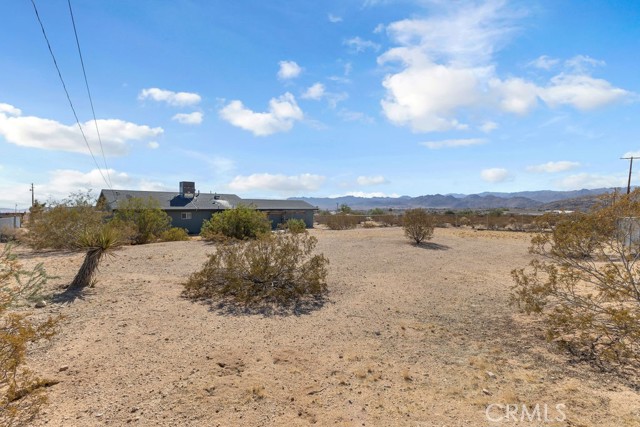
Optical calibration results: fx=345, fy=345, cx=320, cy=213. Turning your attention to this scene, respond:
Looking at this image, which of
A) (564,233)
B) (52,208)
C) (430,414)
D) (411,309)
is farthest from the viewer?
(52,208)

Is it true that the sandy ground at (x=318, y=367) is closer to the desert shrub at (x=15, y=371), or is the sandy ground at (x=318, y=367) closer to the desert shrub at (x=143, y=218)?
the desert shrub at (x=15, y=371)

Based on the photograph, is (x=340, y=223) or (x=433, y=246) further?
(x=340, y=223)

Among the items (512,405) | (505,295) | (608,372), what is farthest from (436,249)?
(512,405)

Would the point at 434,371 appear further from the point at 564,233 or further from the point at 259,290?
the point at 259,290

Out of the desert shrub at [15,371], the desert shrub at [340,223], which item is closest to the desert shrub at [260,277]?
the desert shrub at [15,371]

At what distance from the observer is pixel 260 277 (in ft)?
28.6

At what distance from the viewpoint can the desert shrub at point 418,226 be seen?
18781mm

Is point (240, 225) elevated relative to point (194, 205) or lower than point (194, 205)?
lower

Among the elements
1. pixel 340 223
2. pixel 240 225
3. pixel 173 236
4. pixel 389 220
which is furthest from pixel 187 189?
pixel 389 220

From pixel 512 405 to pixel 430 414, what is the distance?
996 millimetres

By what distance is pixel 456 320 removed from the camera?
280 inches

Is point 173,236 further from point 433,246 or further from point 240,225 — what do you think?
point 433,246

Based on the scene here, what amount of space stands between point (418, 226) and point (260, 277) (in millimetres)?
12213

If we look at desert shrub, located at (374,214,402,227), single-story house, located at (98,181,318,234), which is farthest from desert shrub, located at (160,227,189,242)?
desert shrub, located at (374,214,402,227)
